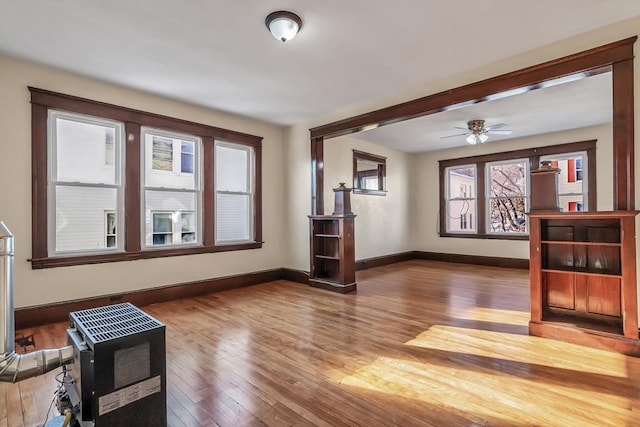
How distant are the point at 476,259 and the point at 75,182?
7452 millimetres

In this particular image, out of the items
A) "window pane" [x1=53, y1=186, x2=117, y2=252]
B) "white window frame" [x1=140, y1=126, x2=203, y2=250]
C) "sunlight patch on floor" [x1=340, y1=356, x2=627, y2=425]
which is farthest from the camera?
"white window frame" [x1=140, y1=126, x2=203, y2=250]

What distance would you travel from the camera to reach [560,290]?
9.93 ft

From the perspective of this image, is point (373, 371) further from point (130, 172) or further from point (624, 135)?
point (130, 172)

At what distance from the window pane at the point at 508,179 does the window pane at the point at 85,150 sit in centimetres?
721

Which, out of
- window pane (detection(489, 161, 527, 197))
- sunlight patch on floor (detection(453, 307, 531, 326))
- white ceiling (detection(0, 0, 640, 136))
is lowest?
sunlight patch on floor (detection(453, 307, 531, 326))

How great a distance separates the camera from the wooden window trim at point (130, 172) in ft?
10.7

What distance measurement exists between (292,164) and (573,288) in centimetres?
427

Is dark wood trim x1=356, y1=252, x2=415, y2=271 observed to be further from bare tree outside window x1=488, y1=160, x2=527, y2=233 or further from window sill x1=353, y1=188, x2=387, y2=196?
bare tree outside window x1=488, y1=160, x2=527, y2=233

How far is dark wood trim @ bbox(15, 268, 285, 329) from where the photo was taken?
10.5ft

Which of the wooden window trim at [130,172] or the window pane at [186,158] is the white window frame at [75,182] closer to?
the wooden window trim at [130,172]

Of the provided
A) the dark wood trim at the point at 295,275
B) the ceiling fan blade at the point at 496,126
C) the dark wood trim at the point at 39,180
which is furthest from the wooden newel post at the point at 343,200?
the dark wood trim at the point at 39,180

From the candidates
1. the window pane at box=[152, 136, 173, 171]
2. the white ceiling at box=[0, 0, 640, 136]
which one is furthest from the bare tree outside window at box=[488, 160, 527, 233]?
the window pane at box=[152, 136, 173, 171]

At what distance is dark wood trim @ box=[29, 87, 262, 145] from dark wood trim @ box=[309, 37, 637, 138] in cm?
178

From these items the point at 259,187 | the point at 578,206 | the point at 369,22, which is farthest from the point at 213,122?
the point at 578,206
